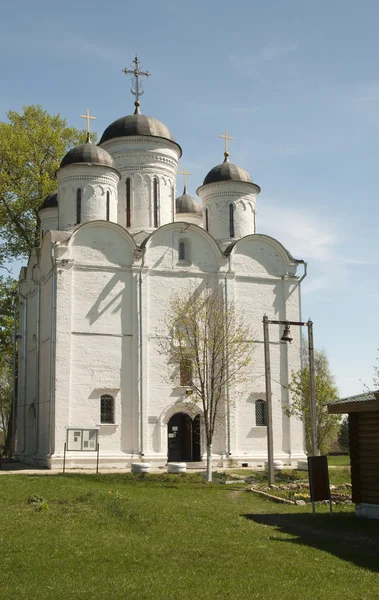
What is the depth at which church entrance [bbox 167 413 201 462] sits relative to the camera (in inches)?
1078

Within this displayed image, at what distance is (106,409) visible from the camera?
26156 millimetres

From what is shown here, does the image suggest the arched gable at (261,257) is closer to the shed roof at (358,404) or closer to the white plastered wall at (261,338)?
the white plastered wall at (261,338)

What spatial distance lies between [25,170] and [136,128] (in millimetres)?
7129

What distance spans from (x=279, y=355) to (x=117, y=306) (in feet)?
22.5

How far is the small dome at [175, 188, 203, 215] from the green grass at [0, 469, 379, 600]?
2262 centimetres

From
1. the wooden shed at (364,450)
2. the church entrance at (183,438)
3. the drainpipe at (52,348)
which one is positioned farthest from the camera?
the church entrance at (183,438)

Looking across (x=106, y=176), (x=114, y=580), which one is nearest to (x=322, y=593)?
(x=114, y=580)

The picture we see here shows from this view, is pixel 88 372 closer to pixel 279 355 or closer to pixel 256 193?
pixel 279 355

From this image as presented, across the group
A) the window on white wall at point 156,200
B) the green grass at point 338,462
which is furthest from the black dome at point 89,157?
the green grass at point 338,462

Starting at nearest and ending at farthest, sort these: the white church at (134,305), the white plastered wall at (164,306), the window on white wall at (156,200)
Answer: the white church at (134,305) < the white plastered wall at (164,306) < the window on white wall at (156,200)

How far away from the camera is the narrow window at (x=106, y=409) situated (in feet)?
85.5

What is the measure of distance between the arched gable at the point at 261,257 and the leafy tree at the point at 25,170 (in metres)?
10.9

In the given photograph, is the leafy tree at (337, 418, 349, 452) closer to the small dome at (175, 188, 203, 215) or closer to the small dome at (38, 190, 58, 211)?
the small dome at (175, 188, 203, 215)

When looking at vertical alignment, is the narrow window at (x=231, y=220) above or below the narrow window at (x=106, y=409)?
above
